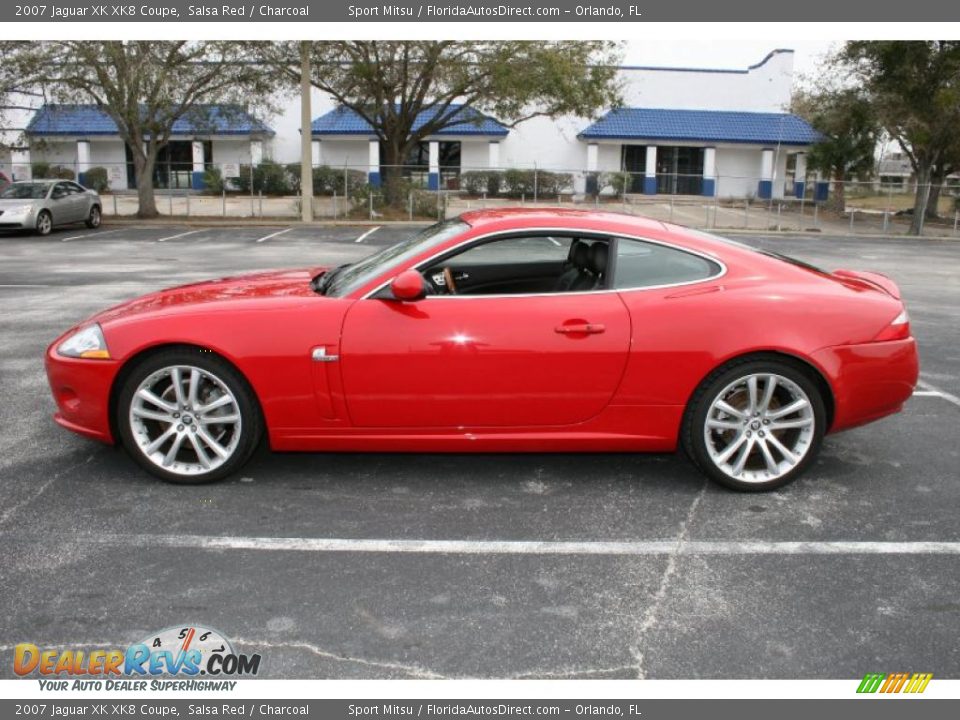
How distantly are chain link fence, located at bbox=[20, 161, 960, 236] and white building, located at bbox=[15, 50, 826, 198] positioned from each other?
48cm

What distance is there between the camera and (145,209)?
91.0ft

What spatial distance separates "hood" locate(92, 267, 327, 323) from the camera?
4.69m

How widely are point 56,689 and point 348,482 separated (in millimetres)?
2014

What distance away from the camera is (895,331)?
473 cm

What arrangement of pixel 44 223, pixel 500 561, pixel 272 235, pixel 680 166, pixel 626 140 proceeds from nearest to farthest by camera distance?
1. pixel 500 561
2. pixel 44 223
3. pixel 272 235
4. pixel 626 140
5. pixel 680 166

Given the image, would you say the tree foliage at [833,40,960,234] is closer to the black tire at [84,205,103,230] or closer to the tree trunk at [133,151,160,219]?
the tree trunk at [133,151,160,219]

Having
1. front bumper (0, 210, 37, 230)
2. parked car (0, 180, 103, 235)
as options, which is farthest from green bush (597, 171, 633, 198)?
front bumper (0, 210, 37, 230)

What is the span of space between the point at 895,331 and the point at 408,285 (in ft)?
8.65

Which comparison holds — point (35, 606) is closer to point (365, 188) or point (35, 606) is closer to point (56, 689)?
point (56, 689)

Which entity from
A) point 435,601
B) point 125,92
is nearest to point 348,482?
point 435,601

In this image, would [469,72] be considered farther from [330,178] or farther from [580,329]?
[580,329]

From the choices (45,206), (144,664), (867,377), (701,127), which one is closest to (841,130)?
(701,127)

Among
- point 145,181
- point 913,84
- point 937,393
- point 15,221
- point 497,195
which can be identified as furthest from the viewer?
point 497,195

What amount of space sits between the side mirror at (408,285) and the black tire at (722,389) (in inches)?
60.5
